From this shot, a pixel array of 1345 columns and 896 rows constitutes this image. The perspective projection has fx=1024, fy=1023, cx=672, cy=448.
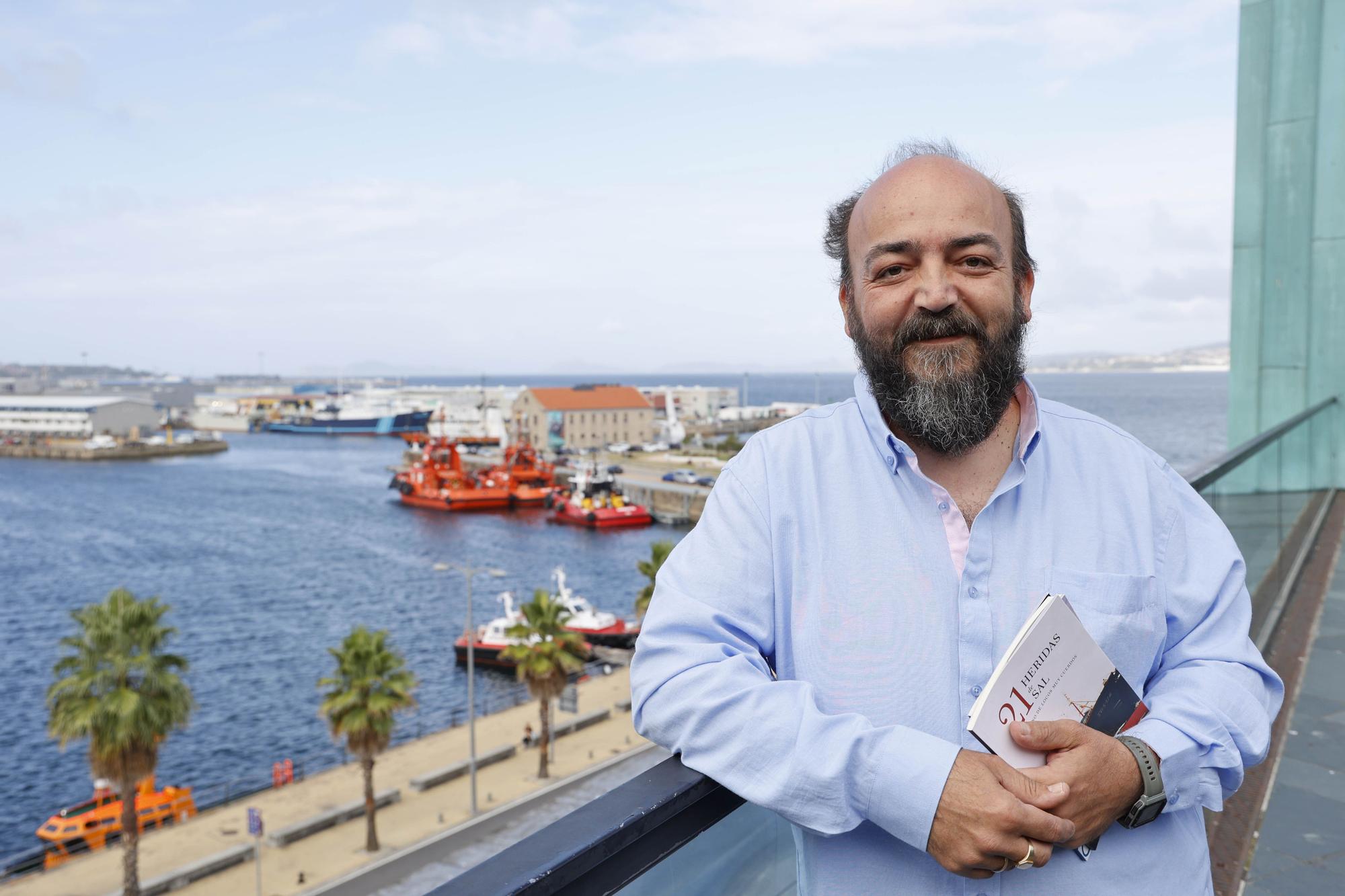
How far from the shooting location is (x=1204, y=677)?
4.84 feet

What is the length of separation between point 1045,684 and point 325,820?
20065 mm

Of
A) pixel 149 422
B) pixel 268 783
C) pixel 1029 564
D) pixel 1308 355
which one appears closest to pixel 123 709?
pixel 268 783

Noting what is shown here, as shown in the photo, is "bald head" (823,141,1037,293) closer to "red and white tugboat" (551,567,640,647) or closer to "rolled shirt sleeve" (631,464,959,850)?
"rolled shirt sleeve" (631,464,959,850)

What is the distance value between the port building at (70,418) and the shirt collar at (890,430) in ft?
413

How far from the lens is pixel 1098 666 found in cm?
140

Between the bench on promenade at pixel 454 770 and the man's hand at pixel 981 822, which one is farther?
the bench on promenade at pixel 454 770

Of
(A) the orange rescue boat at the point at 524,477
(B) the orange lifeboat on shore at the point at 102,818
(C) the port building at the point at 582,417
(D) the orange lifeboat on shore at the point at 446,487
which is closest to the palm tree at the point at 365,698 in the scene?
(B) the orange lifeboat on shore at the point at 102,818

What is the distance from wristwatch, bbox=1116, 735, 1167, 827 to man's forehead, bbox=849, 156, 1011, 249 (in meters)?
0.77

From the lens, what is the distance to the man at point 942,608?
1266mm

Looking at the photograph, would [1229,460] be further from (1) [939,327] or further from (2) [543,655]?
(2) [543,655]

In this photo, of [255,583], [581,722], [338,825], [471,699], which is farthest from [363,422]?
[471,699]

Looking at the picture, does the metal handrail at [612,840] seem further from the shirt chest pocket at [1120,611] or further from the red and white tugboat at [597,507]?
the red and white tugboat at [597,507]

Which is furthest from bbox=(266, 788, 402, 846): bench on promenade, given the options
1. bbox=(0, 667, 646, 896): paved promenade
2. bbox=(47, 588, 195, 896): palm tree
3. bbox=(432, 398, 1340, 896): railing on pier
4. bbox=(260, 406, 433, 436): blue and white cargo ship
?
bbox=(260, 406, 433, 436): blue and white cargo ship

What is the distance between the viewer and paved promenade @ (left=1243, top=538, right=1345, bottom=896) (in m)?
2.60
